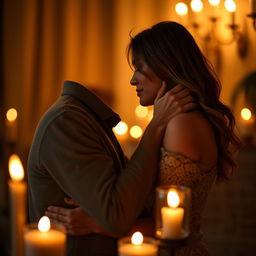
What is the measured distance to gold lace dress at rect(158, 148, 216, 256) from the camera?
1.58 meters

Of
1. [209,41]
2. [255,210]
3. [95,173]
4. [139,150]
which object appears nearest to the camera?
[95,173]

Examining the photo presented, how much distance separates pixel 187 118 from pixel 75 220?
1.41 feet

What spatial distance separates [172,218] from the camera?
47.4 inches

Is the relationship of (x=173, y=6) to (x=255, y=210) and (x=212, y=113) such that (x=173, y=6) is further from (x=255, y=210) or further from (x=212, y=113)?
(x=212, y=113)

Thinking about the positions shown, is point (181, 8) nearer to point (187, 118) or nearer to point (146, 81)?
point (146, 81)

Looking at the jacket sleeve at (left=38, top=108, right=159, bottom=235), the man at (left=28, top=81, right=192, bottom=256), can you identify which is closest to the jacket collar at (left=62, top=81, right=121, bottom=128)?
the man at (left=28, top=81, right=192, bottom=256)

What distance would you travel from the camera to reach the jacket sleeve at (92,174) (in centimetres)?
135

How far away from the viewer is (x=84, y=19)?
5.00 metres

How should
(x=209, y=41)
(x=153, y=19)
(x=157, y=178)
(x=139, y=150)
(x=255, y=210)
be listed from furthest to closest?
(x=153, y=19) → (x=209, y=41) → (x=255, y=210) → (x=157, y=178) → (x=139, y=150)

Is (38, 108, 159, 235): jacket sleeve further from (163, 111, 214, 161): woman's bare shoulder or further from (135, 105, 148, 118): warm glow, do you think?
(135, 105, 148, 118): warm glow

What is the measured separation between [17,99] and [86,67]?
0.69 m

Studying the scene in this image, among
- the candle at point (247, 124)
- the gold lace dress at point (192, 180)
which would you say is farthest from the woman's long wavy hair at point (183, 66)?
the candle at point (247, 124)

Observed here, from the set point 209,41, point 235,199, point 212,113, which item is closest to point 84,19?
point 209,41

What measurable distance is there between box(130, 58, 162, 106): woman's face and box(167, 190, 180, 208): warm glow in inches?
22.4
